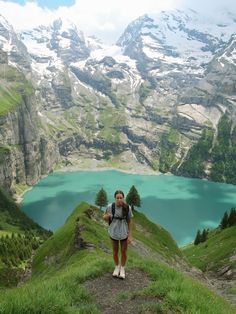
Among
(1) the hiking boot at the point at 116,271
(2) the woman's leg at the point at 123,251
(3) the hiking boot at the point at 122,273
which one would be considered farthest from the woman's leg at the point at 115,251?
(3) the hiking boot at the point at 122,273

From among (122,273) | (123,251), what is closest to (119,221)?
(123,251)

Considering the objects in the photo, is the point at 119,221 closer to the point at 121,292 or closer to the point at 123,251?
the point at 123,251

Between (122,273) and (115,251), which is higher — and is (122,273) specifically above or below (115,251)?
below

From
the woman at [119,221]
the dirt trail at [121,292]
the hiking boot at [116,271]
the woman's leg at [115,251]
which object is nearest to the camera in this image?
the dirt trail at [121,292]

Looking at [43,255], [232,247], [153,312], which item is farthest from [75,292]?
[232,247]

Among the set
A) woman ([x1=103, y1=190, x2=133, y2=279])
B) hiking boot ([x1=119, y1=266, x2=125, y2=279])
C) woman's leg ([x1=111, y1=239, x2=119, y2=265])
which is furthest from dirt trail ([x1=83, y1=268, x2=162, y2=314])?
woman ([x1=103, y1=190, x2=133, y2=279])

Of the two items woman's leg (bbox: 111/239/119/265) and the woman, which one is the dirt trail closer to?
woman's leg (bbox: 111/239/119/265)

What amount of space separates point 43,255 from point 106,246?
60.7ft

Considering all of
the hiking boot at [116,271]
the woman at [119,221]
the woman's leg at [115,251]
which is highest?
the woman at [119,221]

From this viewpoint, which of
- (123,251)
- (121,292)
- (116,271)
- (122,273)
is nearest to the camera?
(121,292)

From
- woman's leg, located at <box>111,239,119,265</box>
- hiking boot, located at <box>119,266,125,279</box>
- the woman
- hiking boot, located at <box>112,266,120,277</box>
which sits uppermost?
the woman

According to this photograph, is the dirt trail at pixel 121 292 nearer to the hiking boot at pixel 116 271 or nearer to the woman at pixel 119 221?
the hiking boot at pixel 116 271

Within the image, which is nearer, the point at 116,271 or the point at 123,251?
the point at 116,271

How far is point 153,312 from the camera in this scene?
1524 centimetres
